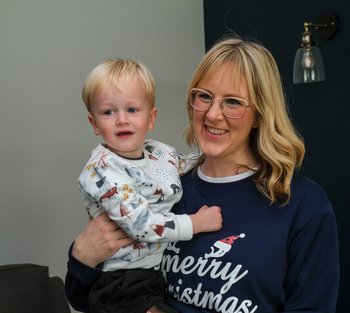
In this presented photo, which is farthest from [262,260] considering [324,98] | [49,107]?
[49,107]

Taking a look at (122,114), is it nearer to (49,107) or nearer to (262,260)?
(262,260)

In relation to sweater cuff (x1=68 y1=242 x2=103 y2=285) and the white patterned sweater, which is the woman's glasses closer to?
the white patterned sweater

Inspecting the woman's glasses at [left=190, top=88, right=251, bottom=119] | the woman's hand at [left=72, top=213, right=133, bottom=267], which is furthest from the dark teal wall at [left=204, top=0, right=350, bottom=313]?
the woman's hand at [left=72, top=213, right=133, bottom=267]

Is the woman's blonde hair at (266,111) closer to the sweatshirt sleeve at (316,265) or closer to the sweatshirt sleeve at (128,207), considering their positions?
the sweatshirt sleeve at (316,265)

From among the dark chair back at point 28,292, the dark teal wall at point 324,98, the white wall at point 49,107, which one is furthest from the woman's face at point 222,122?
the white wall at point 49,107

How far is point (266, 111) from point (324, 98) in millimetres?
1300

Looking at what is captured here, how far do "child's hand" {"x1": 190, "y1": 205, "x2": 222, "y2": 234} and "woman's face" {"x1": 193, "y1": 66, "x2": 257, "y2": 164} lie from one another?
187mm

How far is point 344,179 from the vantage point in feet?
8.21

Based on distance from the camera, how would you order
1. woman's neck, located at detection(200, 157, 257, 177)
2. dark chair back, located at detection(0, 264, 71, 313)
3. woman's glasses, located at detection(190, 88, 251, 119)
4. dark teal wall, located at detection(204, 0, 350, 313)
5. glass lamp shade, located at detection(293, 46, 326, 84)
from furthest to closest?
dark teal wall, located at detection(204, 0, 350, 313)
glass lamp shade, located at detection(293, 46, 326, 84)
dark chair back, located at detection(0, 264, 71, 313)
woman's neck, located at detection(200, 157, 257, 177)
woman's glasses, located at detection(190, 88, 251, 119)

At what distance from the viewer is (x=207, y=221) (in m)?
1.39

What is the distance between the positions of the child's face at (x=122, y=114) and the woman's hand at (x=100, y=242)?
9.6 inches

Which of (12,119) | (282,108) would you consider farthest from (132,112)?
(12,119)

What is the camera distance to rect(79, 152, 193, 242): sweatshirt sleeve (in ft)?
4.41

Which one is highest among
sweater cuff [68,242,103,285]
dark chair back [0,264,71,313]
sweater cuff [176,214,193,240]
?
sweater cuff [176,214,193,240]
